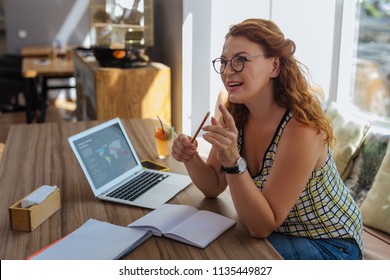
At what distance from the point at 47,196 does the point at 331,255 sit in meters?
0.83

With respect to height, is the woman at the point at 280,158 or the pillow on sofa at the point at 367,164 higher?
the woman at the point at 280,158

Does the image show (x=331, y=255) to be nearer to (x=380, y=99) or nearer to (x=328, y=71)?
(x=328, y=71)

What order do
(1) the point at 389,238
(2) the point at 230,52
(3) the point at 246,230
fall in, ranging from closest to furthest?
1. (3) the point at 246,230
2. (2) the point at 230,52
3. (1) the point at 389,238

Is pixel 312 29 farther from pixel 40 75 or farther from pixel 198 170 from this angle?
pixel 40 75

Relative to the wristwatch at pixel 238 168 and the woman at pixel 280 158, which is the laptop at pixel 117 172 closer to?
the woman at pixel 280 158

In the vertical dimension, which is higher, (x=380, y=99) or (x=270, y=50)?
(x=270, y=50)

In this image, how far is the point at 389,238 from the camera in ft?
6.81

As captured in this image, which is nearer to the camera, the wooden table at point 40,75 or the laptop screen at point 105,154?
the laptop screen at point 105,154

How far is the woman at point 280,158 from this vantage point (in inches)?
55.5

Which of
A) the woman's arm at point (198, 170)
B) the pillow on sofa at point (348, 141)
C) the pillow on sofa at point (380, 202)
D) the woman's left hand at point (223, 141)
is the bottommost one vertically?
the pillow on sofa at point (380, 202)

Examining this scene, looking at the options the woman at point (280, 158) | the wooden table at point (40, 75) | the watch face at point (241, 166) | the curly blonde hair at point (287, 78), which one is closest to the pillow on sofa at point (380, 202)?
the woman at point (280, 158)

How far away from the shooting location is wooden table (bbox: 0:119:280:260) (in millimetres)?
1277

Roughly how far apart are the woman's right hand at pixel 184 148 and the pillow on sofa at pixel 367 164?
3.31 feet
